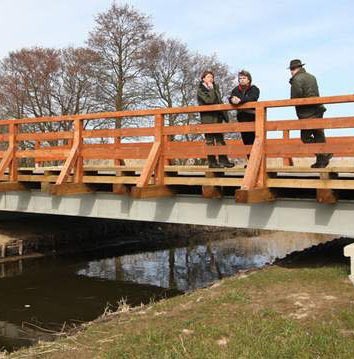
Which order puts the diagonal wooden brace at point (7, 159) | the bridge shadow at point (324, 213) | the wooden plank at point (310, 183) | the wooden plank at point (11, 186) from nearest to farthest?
the wooden plank at point (310, 183), the bridge shadow at point (324, 213), the wooden plank at point (11, 186), the diagonal wooden brace at point (7, 159)

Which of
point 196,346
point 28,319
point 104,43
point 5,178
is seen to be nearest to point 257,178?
point 196,346

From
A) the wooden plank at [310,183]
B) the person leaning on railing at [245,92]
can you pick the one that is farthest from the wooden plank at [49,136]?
the wooden plank at [310,183]

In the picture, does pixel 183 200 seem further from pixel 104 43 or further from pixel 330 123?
pixel 104 43

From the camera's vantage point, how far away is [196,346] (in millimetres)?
5648

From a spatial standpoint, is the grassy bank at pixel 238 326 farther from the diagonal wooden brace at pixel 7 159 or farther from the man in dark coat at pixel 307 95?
the diagonal wooden brace at pixel 7 159

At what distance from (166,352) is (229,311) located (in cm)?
143

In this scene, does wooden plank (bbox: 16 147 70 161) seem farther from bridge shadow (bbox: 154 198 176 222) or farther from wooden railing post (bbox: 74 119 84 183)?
bridge shadow (bbox: 154 198 176 222)

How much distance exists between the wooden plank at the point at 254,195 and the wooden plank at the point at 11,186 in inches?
247

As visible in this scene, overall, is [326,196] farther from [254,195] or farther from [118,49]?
[118,49]

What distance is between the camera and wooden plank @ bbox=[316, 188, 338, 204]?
8305mm

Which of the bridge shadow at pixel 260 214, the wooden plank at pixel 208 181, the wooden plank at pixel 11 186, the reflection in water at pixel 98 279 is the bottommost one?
the reflection in water at pixel 98 279

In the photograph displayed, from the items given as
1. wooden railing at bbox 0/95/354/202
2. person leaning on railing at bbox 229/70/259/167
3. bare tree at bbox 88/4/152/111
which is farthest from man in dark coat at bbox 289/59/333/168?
bare tree at bbox 88/4/152/111

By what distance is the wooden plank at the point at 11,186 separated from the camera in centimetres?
1245

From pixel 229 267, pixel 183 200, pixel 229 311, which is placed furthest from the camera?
pixel 229 267
